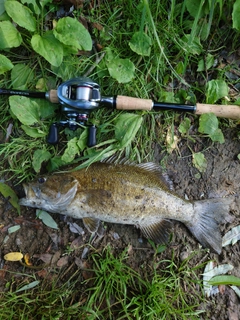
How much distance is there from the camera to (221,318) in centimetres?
318

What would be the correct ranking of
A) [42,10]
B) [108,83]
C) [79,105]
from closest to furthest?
[79,105] → [42,10] → [108,83]

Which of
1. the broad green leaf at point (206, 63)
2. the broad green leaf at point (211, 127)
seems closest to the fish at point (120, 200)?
the broad green leaf at point (211, 127)

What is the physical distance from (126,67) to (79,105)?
67 centimetres

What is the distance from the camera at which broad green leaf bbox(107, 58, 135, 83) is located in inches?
123

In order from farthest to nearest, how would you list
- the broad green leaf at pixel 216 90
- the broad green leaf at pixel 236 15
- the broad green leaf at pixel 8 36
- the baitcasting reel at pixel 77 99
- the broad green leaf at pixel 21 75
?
1. the broad green leaf at pixel 216 90
2. the broad green leaf at pixel 21 75
3. the broad green leaf at pixel 236 15
4. the broad green leaf at pixel 8 36
5. the baitcasting reel at pixel 77 99

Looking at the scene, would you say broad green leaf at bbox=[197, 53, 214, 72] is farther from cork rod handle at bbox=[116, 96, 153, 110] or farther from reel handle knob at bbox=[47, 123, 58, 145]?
reel handle knob at bbox=[47, 123, 58, 145]

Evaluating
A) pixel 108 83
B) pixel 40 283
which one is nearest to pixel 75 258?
pixel 40 283

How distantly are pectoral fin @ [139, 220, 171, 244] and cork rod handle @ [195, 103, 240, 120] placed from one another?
3.72 feet

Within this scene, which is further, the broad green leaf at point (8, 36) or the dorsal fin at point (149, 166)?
the dorsal fin at point (149, 166)

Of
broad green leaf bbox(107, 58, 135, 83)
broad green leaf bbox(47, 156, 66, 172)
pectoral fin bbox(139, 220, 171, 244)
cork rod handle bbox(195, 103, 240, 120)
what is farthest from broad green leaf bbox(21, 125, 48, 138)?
cork rod handle bbox(195, 103, 240, 120)

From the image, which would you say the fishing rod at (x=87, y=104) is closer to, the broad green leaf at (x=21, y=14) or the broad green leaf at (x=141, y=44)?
the broad green leaf at (x=141, y=44)

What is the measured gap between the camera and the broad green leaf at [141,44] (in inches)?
124

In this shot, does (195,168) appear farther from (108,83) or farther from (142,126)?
(108,83)

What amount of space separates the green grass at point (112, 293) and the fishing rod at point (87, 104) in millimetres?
1251
